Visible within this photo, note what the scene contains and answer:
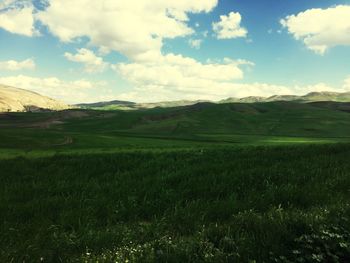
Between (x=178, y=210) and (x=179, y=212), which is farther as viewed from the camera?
(x=178, y=210)

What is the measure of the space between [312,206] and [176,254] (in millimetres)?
4198

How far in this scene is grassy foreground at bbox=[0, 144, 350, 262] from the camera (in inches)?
242

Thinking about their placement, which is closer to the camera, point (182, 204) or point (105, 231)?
point (105, 231)

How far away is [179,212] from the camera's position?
859cm

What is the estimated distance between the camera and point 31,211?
29.9 feet

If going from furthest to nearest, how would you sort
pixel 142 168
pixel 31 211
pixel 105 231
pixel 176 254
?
pixel 142 168
pixel 31 211
pixel 105 231
pixel 176 254

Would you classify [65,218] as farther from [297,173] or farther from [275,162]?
[275,162]

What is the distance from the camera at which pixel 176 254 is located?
5.98 m

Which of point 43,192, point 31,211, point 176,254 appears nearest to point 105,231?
point 176,254

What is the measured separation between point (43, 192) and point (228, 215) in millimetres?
5964

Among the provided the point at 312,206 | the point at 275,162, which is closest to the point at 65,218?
the point at 312,206

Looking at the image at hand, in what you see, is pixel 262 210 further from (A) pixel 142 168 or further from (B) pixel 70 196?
(A) pixel 142 168

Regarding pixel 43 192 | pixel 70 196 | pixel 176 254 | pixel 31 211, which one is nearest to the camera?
pixel 176 254

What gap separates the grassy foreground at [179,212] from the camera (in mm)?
6156
